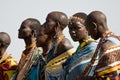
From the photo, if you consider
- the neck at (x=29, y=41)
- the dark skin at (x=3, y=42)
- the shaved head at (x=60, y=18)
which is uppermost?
the shaved head at (x=60, y=18)

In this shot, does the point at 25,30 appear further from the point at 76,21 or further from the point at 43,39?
the point at 76,21

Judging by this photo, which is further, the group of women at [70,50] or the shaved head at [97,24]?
the shaved head at [97,24]

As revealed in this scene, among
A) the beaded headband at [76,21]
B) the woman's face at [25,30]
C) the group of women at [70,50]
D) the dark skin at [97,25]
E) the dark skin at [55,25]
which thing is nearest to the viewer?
the group of women at [70,50]

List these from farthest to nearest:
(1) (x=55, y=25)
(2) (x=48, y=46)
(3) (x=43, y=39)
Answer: (2) (x=48, y=46) → (3) (x=43, y=39) → (1) (x=55, y=25)

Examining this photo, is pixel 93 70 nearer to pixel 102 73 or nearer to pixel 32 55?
pixel 102 73

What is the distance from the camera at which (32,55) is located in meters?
8.73

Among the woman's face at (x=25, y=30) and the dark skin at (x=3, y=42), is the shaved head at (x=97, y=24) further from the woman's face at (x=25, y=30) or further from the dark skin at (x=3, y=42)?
the dark skin at (x=3, y=42)

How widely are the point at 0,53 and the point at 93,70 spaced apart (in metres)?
4.60

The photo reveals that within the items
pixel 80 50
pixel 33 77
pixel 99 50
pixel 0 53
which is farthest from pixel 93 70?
pixel 0 53

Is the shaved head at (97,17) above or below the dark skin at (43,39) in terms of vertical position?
above

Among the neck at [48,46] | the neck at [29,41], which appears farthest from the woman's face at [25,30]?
the neck at [48,46]

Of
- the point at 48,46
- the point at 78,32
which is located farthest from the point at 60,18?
the point at 78,32

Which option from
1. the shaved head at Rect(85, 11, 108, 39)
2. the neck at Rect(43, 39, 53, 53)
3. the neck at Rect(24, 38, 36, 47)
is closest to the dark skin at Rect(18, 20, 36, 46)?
the neck at Rect(24, 38, 36, 47)

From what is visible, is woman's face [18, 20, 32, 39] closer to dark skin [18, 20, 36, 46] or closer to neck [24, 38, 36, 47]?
dark skin [18, 20, 36, 46]
